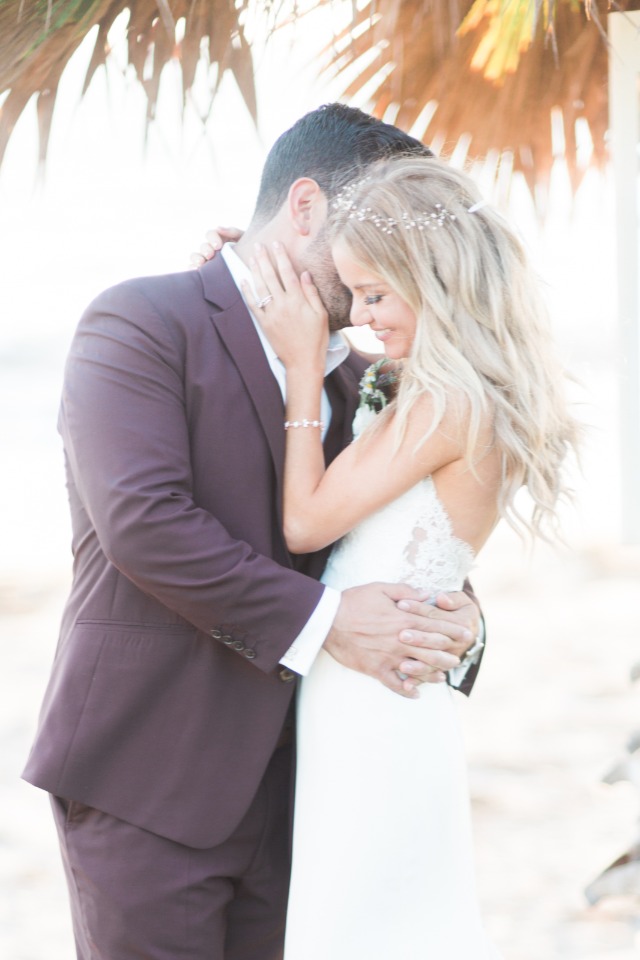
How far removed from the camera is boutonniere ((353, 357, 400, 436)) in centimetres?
231

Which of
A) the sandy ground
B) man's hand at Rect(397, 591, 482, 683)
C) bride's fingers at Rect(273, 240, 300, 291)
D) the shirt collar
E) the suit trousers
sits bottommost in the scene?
the sandy ground

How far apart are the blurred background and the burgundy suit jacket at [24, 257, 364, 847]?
58 cm

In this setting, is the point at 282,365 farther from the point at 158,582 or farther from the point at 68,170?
the point at 68,170

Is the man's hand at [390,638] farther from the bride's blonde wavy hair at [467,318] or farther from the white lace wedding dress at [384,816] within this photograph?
the bride's blonde wavy hair at [467,318]

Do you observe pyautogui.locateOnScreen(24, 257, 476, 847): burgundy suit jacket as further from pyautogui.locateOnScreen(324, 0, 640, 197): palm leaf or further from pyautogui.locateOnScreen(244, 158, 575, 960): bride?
pyautogui.locateOnScreen(324, 0, 640, 197): palm leaf

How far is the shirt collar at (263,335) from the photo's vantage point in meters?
2.26

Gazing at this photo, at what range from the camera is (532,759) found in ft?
20.0

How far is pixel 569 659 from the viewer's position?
8055 mm

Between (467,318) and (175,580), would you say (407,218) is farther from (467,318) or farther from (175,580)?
(175,580)

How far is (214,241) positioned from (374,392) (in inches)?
21.4

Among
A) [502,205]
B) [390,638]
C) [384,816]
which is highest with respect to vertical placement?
[502,205]

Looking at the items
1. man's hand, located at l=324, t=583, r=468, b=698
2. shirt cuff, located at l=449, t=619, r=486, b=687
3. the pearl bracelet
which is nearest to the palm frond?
the pearl bracelet

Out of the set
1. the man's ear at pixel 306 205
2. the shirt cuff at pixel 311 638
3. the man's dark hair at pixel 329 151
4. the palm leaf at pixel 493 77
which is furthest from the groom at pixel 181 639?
the palm leaf at pixel 493 77

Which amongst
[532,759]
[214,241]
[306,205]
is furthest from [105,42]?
[532,759]
